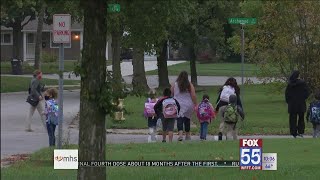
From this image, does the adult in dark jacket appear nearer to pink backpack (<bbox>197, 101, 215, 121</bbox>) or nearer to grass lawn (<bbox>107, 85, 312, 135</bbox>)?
pink backpack (<bbox>197, 101, 215, 121</bbox>)

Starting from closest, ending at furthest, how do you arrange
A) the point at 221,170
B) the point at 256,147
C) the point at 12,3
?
the point at 12,3, the point at 256,147, the point at 221,170

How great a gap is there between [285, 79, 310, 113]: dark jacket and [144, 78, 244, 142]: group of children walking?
1.57m

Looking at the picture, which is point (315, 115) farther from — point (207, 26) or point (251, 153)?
point (207, 26)

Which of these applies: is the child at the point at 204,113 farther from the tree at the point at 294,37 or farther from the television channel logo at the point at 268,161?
the tree at the point at 294,37

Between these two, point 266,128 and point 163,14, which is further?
point 266,128

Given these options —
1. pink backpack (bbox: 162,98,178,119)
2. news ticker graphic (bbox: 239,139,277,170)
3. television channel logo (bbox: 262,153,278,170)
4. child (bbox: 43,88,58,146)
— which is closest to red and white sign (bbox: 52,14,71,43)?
child (bbox: 43,88,58,146)

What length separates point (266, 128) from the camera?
23.6 m

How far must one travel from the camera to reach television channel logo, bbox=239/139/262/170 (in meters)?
8.39

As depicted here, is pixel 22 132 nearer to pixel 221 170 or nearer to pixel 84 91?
pixel 221 170

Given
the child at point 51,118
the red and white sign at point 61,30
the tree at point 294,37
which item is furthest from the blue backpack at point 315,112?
the tree at point 294,37

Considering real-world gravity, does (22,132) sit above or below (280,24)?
below

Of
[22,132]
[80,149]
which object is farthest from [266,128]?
[80,149]

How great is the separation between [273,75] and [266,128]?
7867 millimetres

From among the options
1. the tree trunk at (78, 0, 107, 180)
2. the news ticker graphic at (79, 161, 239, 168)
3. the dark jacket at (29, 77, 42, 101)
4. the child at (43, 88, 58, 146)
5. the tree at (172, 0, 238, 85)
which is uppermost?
the tree at (172, 0, 238, 85)
